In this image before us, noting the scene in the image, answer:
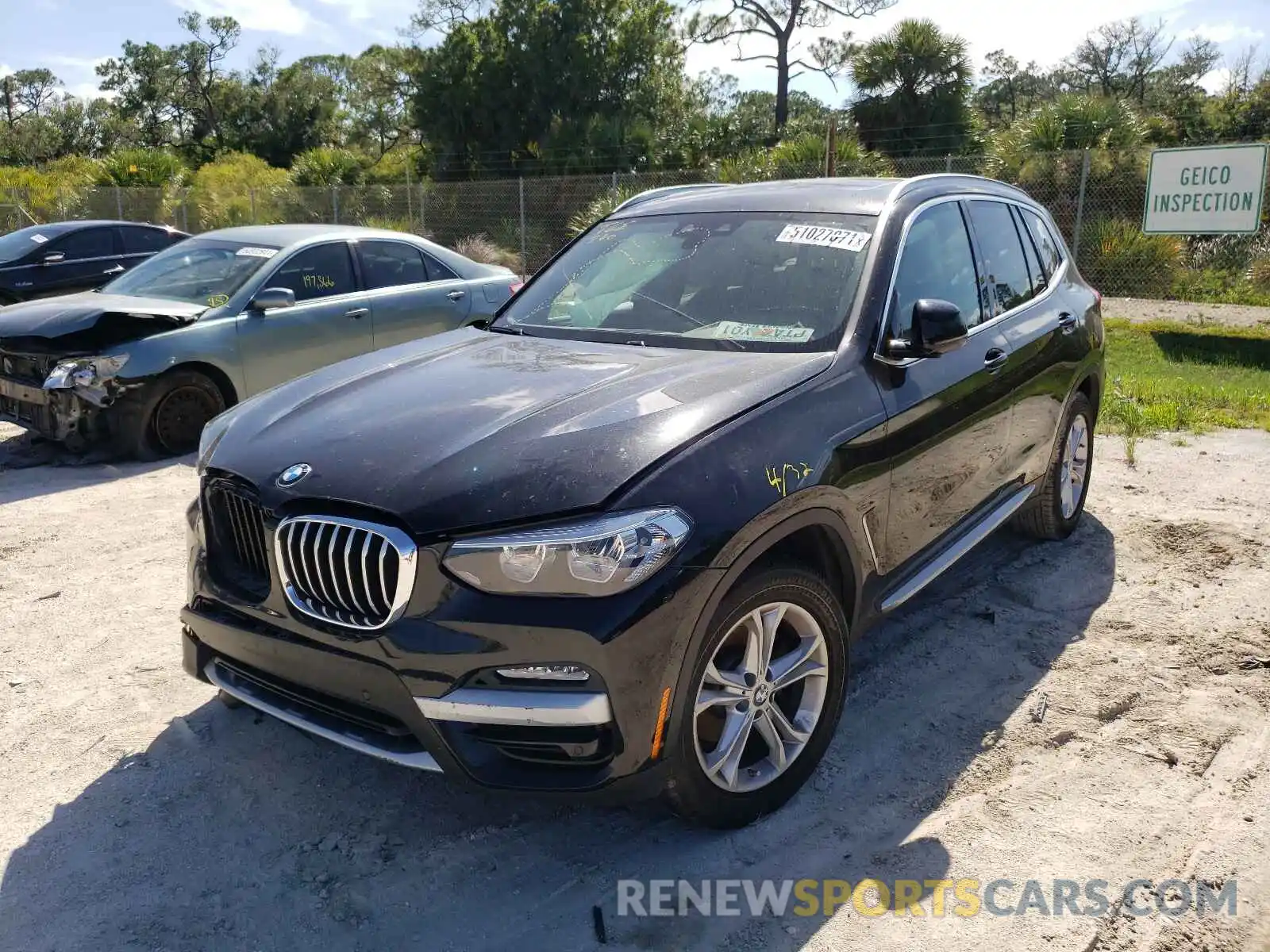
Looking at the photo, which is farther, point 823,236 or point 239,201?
point 239,201

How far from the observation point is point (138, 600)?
4.62 meters

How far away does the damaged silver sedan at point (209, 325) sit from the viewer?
6727 mm

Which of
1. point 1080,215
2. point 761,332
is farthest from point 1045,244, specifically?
point 1080,215

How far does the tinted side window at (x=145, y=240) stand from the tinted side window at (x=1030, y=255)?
11.3m

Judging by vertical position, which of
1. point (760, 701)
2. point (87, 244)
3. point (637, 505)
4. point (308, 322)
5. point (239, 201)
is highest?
point (239, 201)

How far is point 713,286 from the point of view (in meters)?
3.81

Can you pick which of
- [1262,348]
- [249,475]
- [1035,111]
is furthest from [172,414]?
[1035,111]

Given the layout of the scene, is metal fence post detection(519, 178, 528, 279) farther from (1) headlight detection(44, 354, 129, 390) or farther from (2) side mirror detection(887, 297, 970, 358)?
Answer: (2) side mirror detection(887, 297, 970, 358)

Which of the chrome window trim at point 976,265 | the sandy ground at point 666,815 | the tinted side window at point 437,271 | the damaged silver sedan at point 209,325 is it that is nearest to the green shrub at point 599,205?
the tinted side window at point 437,271

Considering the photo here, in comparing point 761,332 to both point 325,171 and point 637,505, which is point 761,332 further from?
point 325,171

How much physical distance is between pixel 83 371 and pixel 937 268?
18.0 feet

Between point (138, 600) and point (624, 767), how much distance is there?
3.06 metres

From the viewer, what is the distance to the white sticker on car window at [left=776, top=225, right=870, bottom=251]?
3.71m

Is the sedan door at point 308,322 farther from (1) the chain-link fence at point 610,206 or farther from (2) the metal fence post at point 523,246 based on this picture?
(2) the metal fence post at point 523,246
